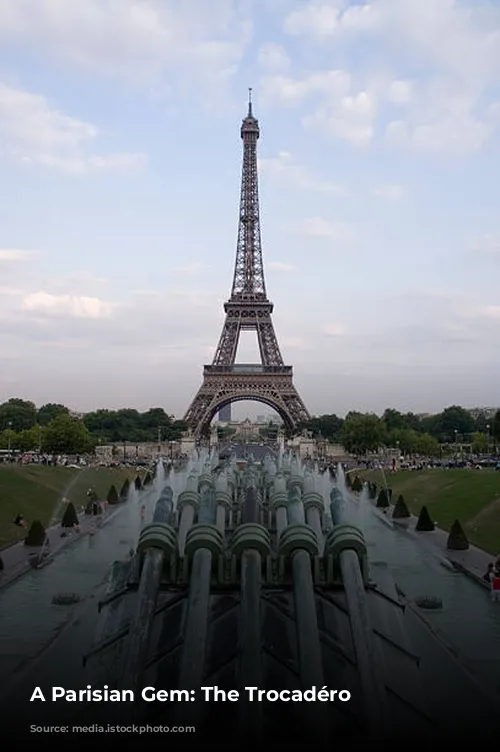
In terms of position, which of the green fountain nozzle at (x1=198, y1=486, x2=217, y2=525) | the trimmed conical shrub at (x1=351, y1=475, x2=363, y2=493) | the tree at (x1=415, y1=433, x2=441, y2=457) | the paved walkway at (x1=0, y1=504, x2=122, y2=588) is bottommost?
the paved walkway at (x1=0, y1=504, x2=122, y2=588)

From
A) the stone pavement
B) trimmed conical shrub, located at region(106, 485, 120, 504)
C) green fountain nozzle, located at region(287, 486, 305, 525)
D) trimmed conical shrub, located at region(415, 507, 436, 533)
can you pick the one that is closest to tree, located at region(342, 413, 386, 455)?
trimmed conical shrub, located at region(106, 485, 120, 504)

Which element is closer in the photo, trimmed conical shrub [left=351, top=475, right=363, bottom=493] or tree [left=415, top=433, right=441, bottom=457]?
trimmed conical shrub [left=351, top=475, right=363, bottom=493]

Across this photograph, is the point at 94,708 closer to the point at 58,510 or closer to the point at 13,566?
the point at 13,566

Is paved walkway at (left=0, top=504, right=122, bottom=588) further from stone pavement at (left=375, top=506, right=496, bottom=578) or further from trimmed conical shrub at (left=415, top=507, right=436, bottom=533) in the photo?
trimmed conical shrub at (left=415, top=507, right=436, bottom=533)

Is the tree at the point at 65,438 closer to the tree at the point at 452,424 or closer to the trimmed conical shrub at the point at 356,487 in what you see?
the trimmed conical shrub at the point at 356,487

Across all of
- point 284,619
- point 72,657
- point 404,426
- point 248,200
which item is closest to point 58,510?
Answer: point 72,657

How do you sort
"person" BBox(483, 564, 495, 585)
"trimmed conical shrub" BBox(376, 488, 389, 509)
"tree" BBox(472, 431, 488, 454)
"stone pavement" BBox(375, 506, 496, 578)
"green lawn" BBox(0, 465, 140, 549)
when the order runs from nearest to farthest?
"person" BBox(483, 564, 495, 585) → "stone pavement" BBox(375, 506, 496, 578) → "green lawn" BBox(0, 465, 140, 549) → "trimmed conical shrub" BBox(376, 488, 389, 509) → "tree" BBox(472, 431, 488, 454)
